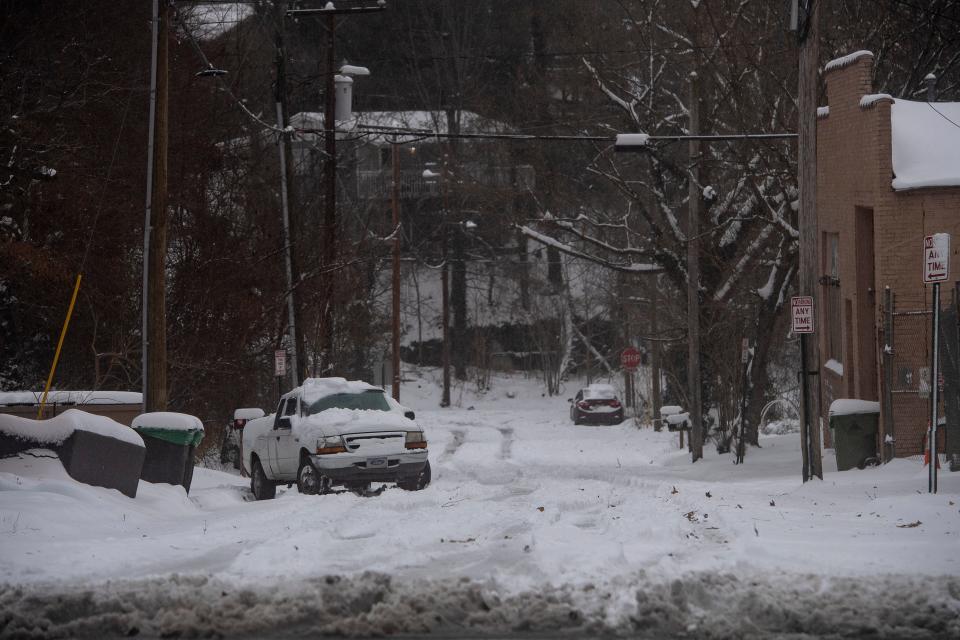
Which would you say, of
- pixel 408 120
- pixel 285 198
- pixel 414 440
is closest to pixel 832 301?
pixel 414 440

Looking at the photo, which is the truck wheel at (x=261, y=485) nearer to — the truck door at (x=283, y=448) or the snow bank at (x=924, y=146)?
the truck door at (x=283, y=448)

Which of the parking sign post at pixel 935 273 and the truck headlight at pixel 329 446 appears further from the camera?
the truck headlight at pixel 329 446

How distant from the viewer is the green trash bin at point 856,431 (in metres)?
18.5

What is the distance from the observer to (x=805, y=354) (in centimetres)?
1750

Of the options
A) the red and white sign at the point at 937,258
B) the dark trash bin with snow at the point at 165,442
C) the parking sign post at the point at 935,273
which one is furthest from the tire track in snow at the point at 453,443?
the red and white sign at the point at 937,258

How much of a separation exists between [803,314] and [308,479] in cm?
760

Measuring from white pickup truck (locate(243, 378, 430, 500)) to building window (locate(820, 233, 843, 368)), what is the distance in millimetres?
9586

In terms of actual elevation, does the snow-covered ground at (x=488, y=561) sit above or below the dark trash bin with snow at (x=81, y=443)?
below

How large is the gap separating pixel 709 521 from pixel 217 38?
2731 centimetres

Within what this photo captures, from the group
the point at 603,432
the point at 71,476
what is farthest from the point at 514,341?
the point at 71,476

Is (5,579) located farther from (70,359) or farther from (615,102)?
(615,102)

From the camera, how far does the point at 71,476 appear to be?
13820 millimetres

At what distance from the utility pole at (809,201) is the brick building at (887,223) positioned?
3.39 ft

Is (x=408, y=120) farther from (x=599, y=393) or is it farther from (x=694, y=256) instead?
(x=694, y=256)
